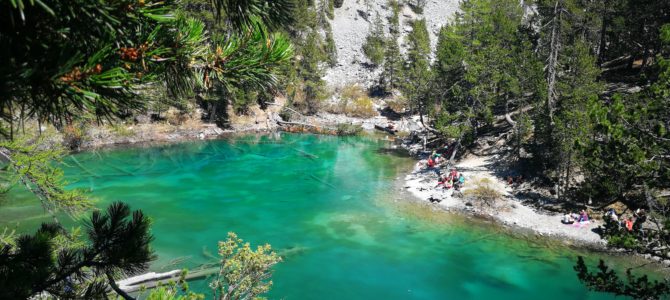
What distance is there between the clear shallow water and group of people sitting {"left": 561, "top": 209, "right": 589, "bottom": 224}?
6.83 ft

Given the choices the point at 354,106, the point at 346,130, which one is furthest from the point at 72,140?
the point at 354,106

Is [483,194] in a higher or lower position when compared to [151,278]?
higher

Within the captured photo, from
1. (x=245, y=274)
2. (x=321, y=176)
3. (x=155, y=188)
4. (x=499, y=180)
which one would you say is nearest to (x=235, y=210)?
(x=155, y=188)

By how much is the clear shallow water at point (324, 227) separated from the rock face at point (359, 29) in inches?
1410

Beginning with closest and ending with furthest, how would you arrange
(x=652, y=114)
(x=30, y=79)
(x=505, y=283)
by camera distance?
1. (x=30, y=79)
2. (x=652, y=114)
3. (x=505, y=283)

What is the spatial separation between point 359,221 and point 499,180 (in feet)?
34.2

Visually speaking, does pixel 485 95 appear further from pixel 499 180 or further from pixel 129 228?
pixel 129 228

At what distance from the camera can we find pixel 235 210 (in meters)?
24.6

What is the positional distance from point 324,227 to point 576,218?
1311 centimetres

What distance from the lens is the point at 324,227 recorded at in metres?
22.7

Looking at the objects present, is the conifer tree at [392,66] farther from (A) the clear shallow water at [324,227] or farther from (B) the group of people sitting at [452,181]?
(B) the group of people sitting at [452,181]

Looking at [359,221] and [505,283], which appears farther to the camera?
[359,221]

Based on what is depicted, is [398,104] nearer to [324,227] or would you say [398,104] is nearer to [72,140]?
[324,227]

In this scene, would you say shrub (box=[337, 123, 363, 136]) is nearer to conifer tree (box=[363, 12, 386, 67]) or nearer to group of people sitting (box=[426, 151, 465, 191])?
group of people sitting (box=[426, 151, 465, 191])
